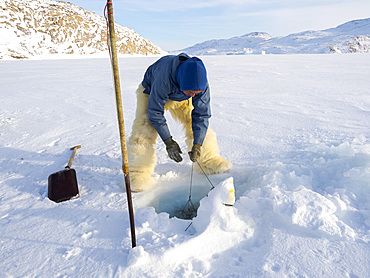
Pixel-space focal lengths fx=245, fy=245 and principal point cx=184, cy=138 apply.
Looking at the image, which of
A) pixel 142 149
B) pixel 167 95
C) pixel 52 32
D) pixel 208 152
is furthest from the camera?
pixel 52 32

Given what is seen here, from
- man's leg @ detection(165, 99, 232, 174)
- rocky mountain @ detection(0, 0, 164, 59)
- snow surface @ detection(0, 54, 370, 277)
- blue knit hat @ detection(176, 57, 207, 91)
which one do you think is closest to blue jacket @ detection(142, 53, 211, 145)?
blue knit hat @ detection(176, 57, 207, 91)

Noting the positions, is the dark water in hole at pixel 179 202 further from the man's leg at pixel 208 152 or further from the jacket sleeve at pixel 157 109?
the jacket sleeve at pixel 157 109

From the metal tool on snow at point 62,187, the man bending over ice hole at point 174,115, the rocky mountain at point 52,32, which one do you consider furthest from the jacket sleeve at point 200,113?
the rocky mountain at point 52,32

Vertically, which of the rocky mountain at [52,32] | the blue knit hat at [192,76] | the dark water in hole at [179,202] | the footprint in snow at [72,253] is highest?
the rocky mountain at [52,32]

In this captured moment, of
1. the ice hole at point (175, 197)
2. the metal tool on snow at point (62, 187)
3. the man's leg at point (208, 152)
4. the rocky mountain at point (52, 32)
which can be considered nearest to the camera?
the metal tool on snow at point (62, 187)

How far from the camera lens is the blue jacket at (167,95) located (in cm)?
204

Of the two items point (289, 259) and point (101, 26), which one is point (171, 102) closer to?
point (289, 259)

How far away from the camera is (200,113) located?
92.1 inches

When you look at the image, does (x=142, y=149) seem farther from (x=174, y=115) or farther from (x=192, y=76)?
(x=192, y=76)

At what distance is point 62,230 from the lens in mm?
1821

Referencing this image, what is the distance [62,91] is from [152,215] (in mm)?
6735

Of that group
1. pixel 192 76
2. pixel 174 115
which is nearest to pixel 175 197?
pixel 174 115

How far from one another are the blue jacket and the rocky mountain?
38.4 metres

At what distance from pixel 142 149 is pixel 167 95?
2.18 feet
